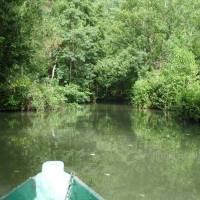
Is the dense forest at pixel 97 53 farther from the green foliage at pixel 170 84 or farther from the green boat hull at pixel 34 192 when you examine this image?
the green boat hull at pixel 34 192

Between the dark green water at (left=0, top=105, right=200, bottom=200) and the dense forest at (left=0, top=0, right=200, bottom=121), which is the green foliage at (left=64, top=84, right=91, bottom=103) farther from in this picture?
the dark green water at (left=0, top=105, right=200, bottom=200)

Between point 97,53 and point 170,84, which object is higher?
point 97,53

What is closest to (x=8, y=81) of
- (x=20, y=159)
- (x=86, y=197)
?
(x=20, y=159)

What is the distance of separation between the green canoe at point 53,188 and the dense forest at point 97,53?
53.1 feet

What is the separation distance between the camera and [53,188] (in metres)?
3.71

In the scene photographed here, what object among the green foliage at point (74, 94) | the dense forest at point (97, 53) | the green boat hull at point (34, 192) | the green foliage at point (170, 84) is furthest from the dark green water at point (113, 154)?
the green foliage at point (74, 94)

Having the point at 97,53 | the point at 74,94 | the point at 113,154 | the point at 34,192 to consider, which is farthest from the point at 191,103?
the point at 97,53

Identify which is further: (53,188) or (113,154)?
(113,154)

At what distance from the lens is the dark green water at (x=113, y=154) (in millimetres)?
8297

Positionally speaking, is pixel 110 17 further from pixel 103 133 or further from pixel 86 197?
pixel 86 197

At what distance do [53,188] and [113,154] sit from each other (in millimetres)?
8200

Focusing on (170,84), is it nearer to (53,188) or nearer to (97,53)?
(97,53)

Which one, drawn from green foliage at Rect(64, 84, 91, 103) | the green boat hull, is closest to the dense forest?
green foliage at Rect(64, 84, 91, 103)

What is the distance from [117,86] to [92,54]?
4.77m
